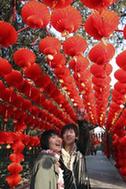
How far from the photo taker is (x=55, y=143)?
169 inches

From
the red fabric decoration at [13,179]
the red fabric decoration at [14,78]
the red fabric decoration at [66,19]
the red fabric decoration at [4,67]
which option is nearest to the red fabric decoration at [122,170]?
the red fabric decoration at [13,179]

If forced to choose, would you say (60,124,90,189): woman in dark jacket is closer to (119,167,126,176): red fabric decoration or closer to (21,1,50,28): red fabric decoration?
(21,1,50,28): red fabric decoration

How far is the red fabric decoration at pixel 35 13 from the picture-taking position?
5.78 metres

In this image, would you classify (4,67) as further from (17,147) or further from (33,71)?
(17,147)

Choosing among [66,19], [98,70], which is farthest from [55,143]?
[98,70]

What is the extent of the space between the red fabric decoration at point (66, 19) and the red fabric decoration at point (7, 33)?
2.79ft

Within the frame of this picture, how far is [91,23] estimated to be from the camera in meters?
A: 5.51

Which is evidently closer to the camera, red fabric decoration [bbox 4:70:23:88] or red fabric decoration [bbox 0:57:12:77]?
red fabric decoration [bbox 0:57:12:77]

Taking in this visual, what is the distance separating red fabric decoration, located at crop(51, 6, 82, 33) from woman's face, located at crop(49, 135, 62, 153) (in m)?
2.01

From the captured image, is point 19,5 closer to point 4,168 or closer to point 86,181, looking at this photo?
point 4,168

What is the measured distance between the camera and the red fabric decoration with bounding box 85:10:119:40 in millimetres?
5426

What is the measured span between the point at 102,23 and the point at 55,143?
6.34 ft

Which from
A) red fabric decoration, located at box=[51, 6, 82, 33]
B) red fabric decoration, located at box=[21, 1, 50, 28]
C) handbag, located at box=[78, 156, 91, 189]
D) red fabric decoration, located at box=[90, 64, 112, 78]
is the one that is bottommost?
handbag, located at box=[78, 156, 91, 189]

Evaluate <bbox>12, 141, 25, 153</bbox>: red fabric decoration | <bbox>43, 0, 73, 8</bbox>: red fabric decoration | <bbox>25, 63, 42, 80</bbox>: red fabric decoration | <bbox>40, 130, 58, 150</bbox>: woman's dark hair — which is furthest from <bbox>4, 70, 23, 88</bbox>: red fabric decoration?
<bbox>40, 130, 58, 150</bbox>: woman's dark hair
